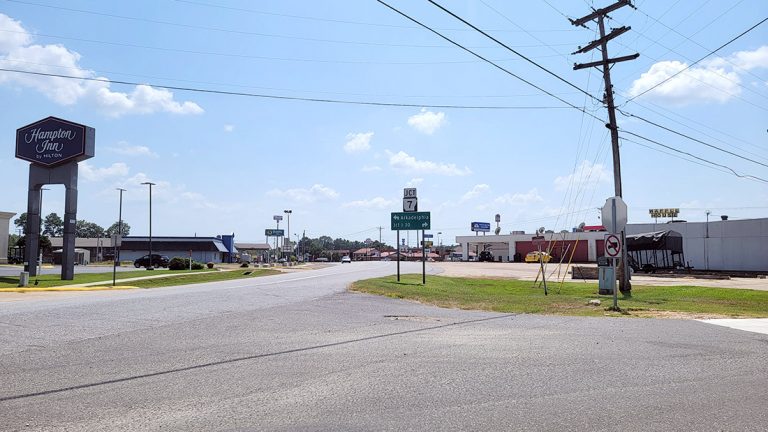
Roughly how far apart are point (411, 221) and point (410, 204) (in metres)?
1.17

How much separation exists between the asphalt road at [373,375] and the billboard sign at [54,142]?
2430cm

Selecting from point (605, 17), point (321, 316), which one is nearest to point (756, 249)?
point (605, 17)

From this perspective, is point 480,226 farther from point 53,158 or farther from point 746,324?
point 746,324

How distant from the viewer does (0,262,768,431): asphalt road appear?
18.1 ft

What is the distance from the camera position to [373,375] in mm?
7316

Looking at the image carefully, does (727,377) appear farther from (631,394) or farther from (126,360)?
(126,360)

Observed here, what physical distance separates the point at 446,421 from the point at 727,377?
14.1 feet

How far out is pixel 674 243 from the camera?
45781 mm

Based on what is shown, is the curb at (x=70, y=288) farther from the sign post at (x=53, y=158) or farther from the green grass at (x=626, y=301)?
the green grass at (x=626, y=301)

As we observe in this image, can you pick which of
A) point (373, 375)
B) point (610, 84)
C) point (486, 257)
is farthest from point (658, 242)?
point (486, 257)

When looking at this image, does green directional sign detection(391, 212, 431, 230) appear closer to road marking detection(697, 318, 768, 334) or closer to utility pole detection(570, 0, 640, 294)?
utility pole detection(570, 0, 640, 294)

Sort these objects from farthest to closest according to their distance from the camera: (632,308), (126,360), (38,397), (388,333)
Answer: (632,308) < (388,333) < (126,360) < (38,397)

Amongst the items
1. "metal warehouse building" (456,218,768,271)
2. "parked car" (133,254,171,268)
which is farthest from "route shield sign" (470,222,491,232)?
"parked car" (133,254,171,268)

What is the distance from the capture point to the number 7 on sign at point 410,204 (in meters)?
29.5
